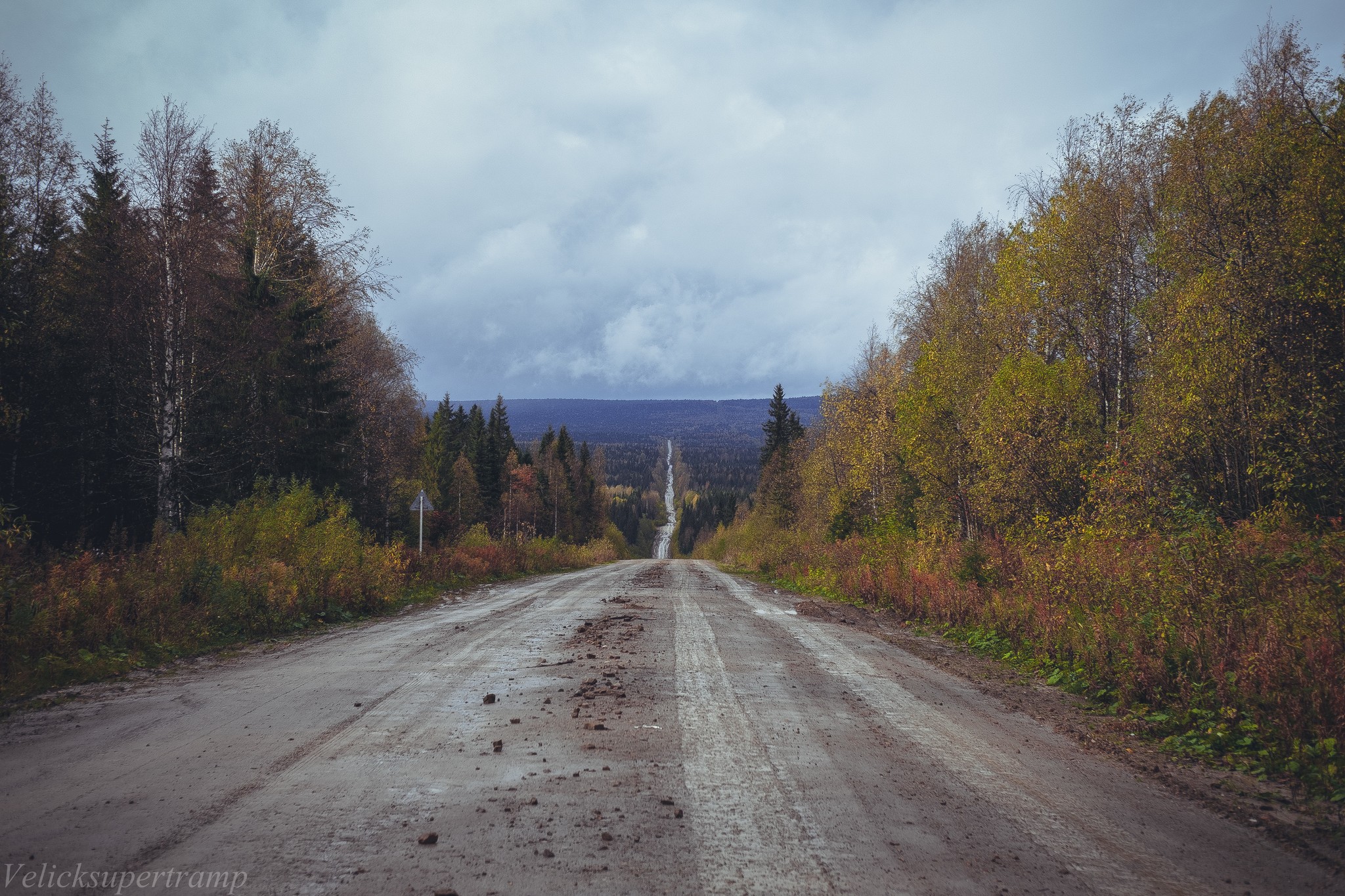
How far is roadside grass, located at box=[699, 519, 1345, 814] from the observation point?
5.34 meters

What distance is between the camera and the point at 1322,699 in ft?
17.5

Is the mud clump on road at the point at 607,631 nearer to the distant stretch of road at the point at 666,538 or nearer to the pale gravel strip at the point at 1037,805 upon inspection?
the pale gravel strip at the point at 1037,805

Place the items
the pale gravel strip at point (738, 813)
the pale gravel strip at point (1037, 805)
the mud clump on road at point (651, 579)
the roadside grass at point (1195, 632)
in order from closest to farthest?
the pale gravel strip at point (738, 813)
the pale gravel strip at point (1037, 805)
the roadside grass at point (1195, 632)
the mud clump on road at point (651, 579)

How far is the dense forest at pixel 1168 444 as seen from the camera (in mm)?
6516

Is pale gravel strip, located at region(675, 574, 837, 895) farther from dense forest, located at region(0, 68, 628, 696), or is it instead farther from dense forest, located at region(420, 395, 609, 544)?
dense forest, located at region(420, 395, 609, 544)

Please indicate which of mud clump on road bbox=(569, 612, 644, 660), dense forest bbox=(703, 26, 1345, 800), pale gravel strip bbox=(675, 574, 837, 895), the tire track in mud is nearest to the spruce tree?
dense forest bbox=(703, 26, 1345, 800)

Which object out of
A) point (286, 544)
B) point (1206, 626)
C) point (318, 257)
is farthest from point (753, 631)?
point (318, 257)

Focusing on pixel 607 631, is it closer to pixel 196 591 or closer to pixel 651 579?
pixel 196 591

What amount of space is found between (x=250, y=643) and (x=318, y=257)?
1840cm

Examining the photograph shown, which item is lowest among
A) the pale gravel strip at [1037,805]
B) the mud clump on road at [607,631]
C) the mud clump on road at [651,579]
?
the mud clump on road at [651,579]

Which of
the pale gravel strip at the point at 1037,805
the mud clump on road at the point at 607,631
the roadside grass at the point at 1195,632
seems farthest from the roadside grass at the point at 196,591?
the roadside grass at the point at 1195,632

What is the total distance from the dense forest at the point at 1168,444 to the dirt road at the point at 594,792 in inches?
74.9

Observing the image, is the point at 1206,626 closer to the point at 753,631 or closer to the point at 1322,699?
the point at 1322,699

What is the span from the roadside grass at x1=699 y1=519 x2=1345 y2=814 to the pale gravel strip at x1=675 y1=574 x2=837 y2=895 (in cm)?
358
